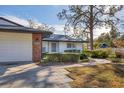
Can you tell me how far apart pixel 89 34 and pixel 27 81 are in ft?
69.5

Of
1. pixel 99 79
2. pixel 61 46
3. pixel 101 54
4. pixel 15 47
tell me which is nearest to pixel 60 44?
pixel 61 46

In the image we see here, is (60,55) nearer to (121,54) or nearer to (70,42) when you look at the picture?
(121,54)

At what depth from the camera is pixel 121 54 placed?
72.0 ft

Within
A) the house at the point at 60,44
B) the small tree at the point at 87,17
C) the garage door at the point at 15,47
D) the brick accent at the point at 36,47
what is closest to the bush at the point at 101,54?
the small tree at the point at 87,17

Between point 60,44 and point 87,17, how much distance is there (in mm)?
4931

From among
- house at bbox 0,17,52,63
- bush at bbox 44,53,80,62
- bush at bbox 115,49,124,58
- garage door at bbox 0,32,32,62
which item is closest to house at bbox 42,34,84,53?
bush at bbox 115,49,124,58

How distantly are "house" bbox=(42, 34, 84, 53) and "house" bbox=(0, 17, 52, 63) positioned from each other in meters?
10.4

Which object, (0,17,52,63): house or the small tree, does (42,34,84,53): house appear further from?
(0,17,52,63): house

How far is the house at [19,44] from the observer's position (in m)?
15.4

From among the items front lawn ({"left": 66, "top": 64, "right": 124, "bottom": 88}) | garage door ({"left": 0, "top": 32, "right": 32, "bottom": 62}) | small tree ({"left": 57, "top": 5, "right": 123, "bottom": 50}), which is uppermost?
small tree ({"left": 57, "top": 5, "right": 123, "bottom": 50})

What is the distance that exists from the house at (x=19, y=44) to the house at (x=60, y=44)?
34.3 ft

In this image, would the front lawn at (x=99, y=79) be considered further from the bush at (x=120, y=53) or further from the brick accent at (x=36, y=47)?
the bush at (x=120, y=53)

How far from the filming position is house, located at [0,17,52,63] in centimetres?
1541

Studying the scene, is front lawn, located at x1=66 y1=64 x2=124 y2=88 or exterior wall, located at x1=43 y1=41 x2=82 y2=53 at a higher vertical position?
exterior wall, located at x1=43 y1=41 x2=82 y2=53
